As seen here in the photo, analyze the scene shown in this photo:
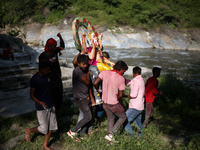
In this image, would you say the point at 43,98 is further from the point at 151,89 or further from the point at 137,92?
the point at 151,89

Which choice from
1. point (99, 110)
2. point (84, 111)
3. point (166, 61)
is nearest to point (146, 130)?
point (99, 110)

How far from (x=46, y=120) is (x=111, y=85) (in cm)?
128

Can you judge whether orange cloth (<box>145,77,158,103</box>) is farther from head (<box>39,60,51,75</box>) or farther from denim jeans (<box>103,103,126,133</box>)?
head (<box>39,60,51,75</box>)

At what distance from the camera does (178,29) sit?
29.2 metres

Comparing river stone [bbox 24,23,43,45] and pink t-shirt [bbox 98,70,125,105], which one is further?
river stone [bbox 24,23,43,45]

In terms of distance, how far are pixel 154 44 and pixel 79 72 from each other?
2540 centimetres

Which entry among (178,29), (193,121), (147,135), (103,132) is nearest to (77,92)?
(103,132)

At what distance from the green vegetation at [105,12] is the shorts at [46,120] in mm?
26446

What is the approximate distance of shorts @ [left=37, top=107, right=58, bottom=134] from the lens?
301 cm

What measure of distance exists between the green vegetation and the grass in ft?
80.7

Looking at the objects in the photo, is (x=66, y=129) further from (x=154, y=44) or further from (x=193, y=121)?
(x=154, y=44)

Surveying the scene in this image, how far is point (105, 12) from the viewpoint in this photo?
1325 inches

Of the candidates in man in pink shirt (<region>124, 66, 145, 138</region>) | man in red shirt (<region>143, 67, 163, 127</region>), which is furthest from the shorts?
man in red shirt (<region>143, 67, 163, 127</region>)

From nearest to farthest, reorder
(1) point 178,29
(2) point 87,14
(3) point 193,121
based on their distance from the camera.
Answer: (3) point 193,121 → (1) point 178,29 → (2) point 87,14
